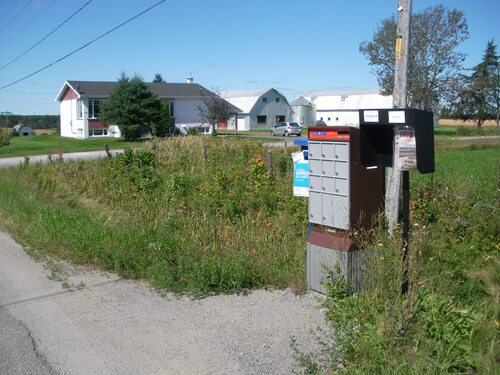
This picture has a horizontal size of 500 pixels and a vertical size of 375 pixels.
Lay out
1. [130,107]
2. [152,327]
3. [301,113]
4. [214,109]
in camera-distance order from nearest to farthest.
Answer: [152,327]
[130,107]
[214,109]
[301,113]

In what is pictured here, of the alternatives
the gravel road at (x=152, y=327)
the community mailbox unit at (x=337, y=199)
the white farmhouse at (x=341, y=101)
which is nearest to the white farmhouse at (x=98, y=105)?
the white farmhouse at (x=341, y=101)

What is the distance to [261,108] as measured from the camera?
73.5 meters

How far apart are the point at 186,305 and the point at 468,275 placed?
10.1 ft

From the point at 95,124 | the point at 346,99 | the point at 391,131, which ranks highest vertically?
the point at 346,99

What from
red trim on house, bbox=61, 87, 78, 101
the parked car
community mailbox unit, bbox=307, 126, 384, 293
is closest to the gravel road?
community mailbox unit, bbox=307, 126, 384, 293

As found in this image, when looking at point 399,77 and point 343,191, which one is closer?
point 343,191

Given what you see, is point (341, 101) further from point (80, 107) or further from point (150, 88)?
point (80, 107)

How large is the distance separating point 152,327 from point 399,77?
4537mm

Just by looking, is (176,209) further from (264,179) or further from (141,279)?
(141,279)

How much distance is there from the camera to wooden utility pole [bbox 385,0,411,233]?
22.4 ft

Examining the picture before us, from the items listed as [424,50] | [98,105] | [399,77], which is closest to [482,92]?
[424,50]

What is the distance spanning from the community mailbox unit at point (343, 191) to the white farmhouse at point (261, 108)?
66.0 m

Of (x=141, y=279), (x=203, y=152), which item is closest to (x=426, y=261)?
(x=141, y=279)

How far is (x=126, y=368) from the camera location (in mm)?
4461
